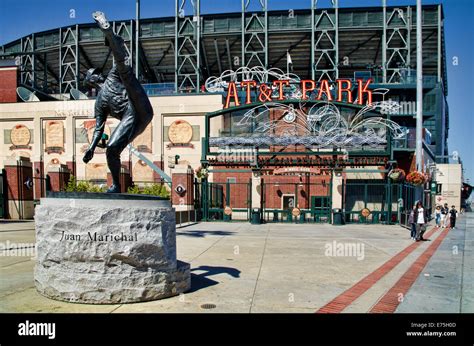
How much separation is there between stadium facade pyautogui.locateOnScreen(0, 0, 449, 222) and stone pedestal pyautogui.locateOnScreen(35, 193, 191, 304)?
56.3 ft

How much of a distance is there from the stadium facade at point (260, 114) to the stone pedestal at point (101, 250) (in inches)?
676

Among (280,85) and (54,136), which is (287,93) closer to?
(280,85)

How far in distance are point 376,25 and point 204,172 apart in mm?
30115

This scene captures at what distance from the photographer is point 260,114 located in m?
26.9

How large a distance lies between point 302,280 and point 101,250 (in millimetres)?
4157

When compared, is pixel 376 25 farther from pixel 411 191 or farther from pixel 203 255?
pixel 203 255

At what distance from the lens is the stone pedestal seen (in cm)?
605

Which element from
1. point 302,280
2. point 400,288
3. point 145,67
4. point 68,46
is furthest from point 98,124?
point 68,46

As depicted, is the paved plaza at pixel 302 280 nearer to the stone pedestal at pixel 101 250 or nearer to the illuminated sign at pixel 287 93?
the stone pedestal at pixel 101 250

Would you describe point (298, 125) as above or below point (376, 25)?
below

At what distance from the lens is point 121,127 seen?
24.7 ft

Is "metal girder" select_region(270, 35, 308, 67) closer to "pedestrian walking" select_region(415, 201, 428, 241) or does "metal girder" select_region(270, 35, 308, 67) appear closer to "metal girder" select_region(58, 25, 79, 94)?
"metal girder" select_region(58, 25, 79, 94)
